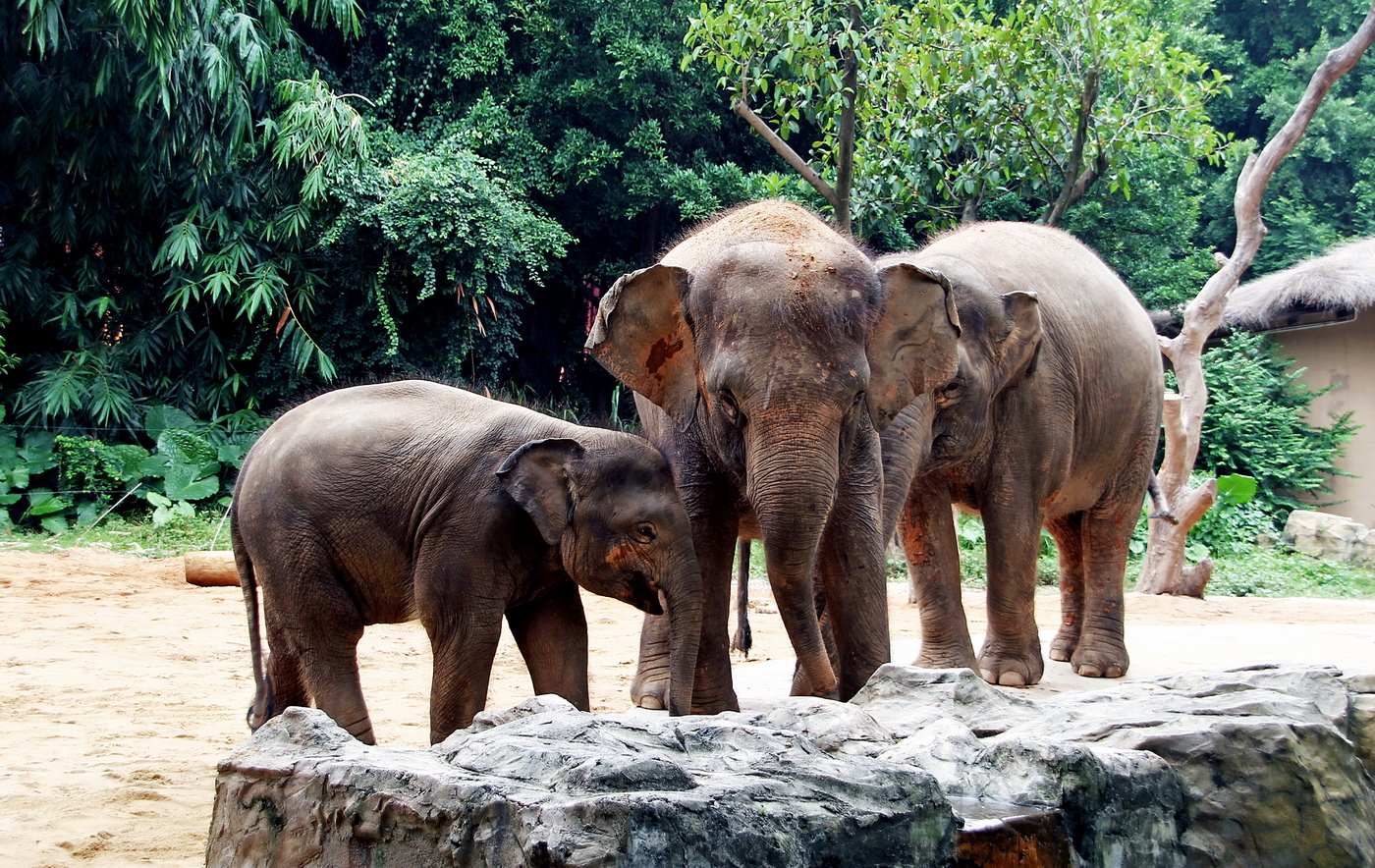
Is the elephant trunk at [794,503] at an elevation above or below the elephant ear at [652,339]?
below

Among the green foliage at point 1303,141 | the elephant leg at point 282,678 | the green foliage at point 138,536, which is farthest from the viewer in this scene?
the green foliage at point 1303,141

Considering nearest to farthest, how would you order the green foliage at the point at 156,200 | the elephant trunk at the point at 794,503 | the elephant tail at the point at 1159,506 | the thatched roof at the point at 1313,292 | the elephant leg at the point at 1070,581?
the elephant trunk at the point at 794,503 → the elephant leg at the point at 1070,581 → the elephant tail at the point at 1159,506 → the green foliage at the point at 156,200 → the thatched roof at the point at 1313,292

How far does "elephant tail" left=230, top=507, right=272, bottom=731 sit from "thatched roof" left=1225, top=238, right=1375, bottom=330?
14.0m

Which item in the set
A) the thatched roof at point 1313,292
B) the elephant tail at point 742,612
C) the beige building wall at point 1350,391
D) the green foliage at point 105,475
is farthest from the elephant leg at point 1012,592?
the beige building wall at point 1350,391

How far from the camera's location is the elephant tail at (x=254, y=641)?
4.83 meters

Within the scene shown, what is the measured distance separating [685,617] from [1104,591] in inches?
108

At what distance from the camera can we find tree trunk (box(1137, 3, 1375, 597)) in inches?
409

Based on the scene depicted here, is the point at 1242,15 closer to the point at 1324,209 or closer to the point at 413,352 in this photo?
the point at 1324,209

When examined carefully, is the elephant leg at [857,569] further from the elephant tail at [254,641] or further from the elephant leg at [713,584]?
the elephant tail at [254,641]

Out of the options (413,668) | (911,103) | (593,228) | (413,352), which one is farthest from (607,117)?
(413,668)

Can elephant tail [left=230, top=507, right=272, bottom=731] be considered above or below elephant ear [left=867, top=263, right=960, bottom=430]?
below

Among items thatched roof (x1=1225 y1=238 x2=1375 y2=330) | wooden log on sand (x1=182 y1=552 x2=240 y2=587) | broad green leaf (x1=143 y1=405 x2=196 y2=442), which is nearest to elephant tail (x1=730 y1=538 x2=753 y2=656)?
wooden log on sand (x1=182 y1=552 x2=240 y2=587)

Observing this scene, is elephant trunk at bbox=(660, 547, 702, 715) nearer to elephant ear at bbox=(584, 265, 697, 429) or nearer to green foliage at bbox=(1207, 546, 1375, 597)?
elephant ear at bbox=(584, 265, 697, 429)

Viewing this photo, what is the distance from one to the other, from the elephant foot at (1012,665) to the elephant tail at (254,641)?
2.91 meters
